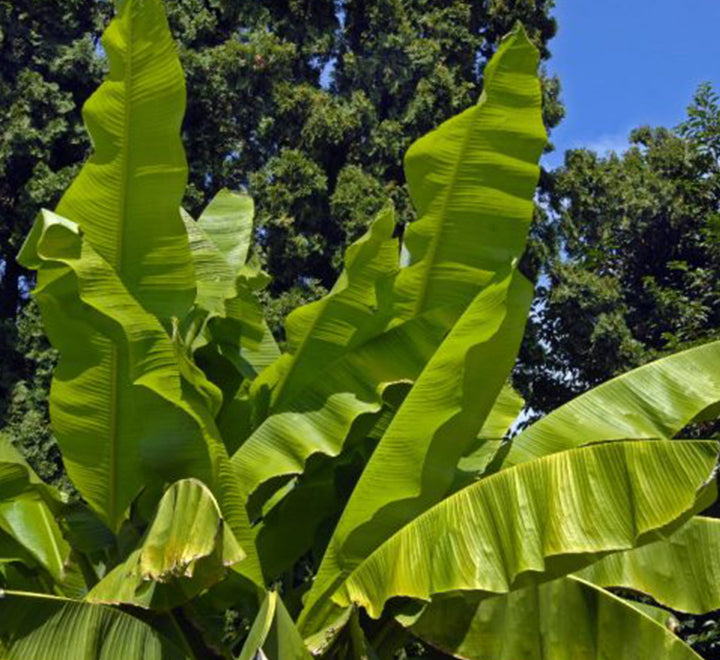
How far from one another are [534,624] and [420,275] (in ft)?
5.04

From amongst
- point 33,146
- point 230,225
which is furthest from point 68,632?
point 33,146

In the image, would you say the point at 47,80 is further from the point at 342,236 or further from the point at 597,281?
the point at 597,281

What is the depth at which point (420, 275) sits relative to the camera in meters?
4.92

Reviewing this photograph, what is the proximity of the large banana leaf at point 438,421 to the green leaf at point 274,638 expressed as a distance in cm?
60

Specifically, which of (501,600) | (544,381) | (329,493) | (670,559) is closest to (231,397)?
(329,493)

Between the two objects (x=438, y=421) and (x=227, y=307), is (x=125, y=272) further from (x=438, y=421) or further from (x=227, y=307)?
(x=438, y=421)

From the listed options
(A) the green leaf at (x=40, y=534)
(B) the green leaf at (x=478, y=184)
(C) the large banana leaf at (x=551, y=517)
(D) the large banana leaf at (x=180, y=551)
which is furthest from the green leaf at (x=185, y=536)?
(B) the green leaf at (x=478, y=184)

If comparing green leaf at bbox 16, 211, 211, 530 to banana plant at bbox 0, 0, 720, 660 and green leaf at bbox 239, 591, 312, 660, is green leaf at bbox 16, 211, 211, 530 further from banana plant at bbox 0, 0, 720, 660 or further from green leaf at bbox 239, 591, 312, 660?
green leaf at bbox 239, 591, 312, 660

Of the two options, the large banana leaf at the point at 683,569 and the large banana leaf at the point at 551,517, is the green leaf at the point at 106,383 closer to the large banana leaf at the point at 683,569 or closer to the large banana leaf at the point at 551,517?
the large banana leaf at the point at 551,517

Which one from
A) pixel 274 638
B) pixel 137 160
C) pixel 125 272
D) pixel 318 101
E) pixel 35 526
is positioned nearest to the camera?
pixel 274 638

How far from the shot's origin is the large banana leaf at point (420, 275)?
461cm

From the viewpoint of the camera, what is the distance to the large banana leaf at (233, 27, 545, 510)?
461 centimetres

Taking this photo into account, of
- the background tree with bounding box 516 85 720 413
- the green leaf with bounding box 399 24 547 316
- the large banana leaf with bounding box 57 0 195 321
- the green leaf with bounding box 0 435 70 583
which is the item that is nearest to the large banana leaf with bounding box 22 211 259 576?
the green leaf with bounding box 0 435 70 583

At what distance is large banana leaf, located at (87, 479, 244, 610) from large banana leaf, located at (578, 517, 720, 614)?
1870 millimetres
